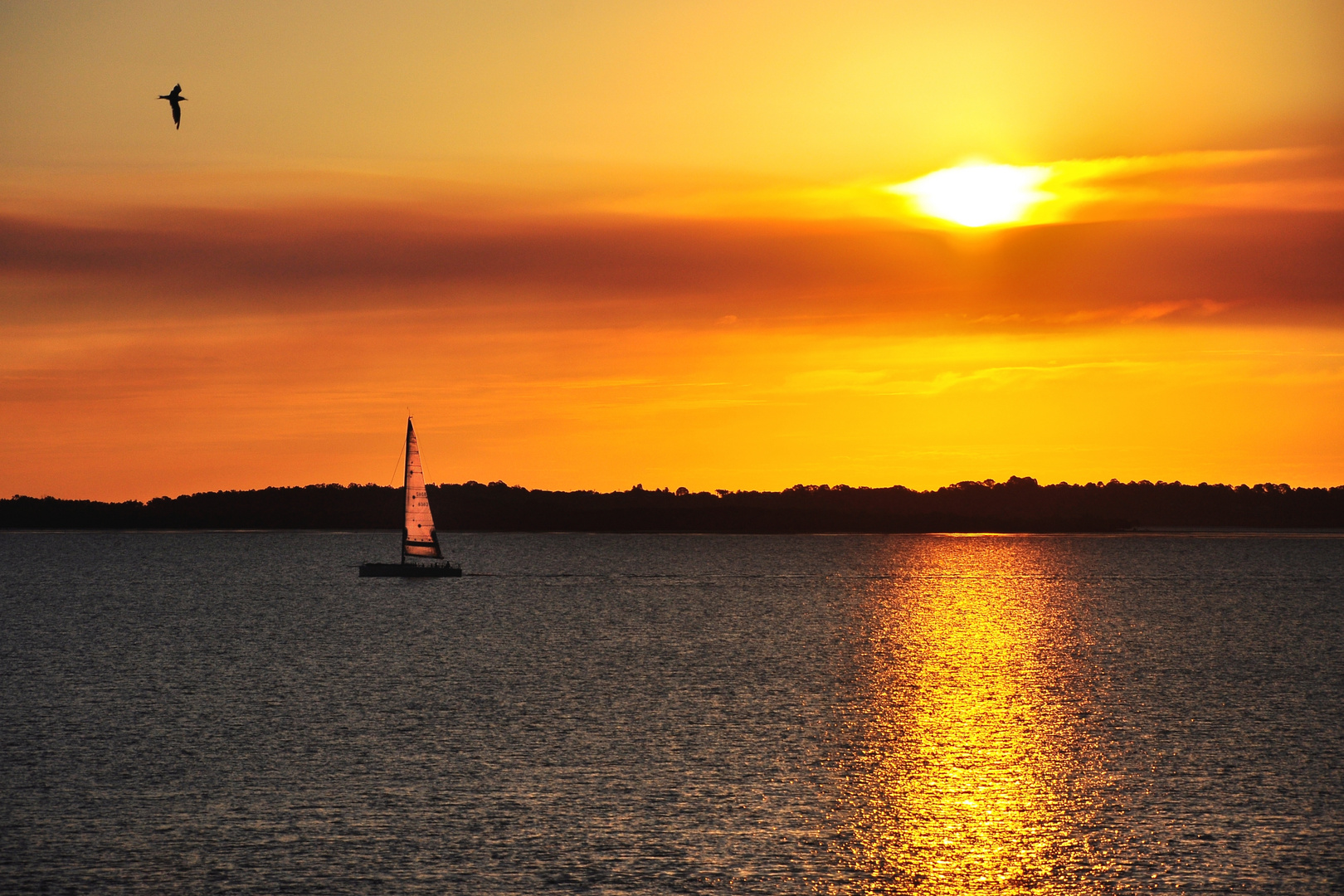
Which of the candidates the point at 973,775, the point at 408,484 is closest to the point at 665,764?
the point at 973,775

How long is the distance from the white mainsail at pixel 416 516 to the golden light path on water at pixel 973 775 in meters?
57.7

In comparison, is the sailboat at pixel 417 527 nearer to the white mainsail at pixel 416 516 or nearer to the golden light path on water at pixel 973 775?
the white mainsail at pixel 416 516

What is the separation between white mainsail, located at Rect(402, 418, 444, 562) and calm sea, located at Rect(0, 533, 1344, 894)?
32.9 metres

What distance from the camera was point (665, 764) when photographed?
46.9m

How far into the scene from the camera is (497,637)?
10531cm

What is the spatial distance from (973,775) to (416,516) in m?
103

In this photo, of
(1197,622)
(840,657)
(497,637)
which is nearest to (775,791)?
(840,657)

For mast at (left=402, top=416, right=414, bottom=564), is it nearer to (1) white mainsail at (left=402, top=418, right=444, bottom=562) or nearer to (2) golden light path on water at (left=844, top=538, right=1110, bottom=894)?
(1) white mainsail at (left=402, top=418, right=444, bottom=562)

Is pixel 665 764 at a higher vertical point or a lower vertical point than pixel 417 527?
lower

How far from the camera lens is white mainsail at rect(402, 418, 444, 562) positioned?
135875 mm

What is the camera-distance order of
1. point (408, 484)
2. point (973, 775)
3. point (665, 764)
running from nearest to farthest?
1. point (973, 775)
2. point (665, 764)
3. point (408, 484)

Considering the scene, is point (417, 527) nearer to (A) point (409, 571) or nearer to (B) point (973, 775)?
(A) point (409, 571)

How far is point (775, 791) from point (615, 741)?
37.0ft

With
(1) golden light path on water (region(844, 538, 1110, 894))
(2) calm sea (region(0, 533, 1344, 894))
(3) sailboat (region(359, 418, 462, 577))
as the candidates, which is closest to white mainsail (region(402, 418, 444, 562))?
(3) sailboat (region(359, 418, 462, 577))
